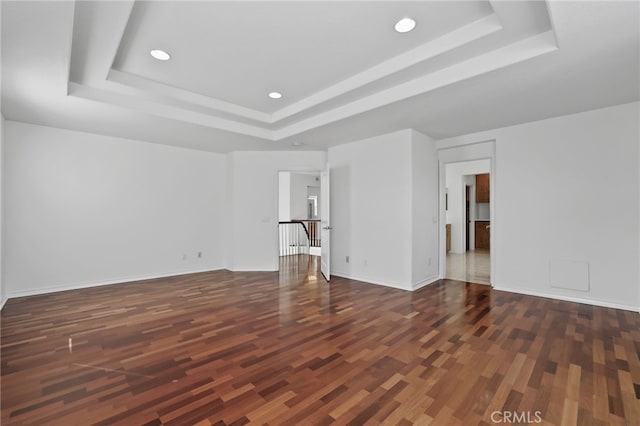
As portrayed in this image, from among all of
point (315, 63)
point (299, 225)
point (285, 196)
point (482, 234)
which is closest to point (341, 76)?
point (315, 63)

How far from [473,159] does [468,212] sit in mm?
5066

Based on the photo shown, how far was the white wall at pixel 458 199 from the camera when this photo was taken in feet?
28.4

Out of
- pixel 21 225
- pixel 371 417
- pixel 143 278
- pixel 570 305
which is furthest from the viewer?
pixel 143 278

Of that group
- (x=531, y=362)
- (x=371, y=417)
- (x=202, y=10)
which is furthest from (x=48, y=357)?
(x=531, y=362)

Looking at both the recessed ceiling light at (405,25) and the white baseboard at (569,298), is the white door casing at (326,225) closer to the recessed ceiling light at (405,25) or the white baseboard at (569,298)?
the white baseboard at (569,298)

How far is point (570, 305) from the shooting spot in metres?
3.81

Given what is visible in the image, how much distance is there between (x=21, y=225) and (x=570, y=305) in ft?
25.5

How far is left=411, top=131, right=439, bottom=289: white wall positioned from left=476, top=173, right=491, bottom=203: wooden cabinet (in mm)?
4884

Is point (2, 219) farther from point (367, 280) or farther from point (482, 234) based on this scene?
point (482, 234)

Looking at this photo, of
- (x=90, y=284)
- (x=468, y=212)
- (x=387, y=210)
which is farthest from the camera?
(x=468, y=212)

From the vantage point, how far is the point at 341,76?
3350 millimetres

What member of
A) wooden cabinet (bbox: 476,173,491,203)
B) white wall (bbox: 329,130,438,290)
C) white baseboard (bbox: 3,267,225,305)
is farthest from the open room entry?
wooden cabinet (bbox: 476,173,491,203)

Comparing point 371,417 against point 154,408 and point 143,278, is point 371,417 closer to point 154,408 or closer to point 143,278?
point 154,408

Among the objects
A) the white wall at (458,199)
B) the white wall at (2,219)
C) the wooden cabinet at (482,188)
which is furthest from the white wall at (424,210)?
the white wall at (2,219)
